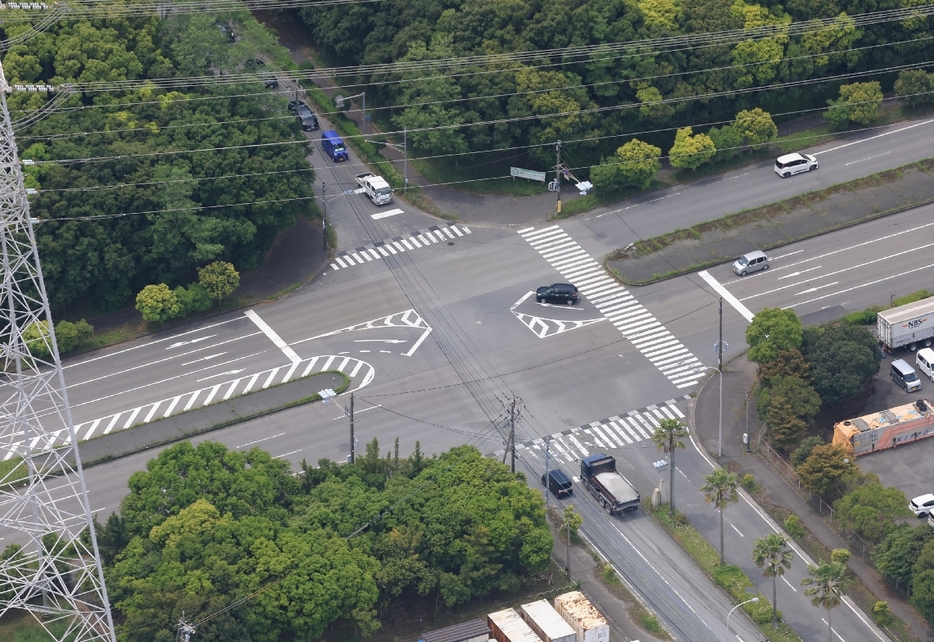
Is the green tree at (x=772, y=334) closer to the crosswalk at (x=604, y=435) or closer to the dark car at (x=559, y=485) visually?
the crosswalk at (x=604, y=435)

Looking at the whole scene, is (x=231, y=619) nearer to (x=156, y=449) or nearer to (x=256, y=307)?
(x=156, y=449)

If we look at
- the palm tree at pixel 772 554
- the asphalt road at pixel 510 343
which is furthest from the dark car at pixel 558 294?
the palm tree at pixel 772 554

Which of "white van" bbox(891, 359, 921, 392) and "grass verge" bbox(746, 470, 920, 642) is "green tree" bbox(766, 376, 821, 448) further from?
"white van" bbox(891, 359, 921, 392)

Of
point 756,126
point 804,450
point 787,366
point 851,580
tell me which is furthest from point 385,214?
point 851,580

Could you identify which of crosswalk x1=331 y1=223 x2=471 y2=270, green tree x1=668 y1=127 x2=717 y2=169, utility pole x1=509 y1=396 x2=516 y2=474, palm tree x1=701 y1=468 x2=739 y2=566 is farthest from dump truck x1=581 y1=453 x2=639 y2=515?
green tree x1=668 y1=127 x2=717 y2=169


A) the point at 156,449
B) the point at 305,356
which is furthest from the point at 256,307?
the point at 156,449

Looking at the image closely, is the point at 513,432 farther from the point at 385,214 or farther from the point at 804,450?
the point at 385,214
